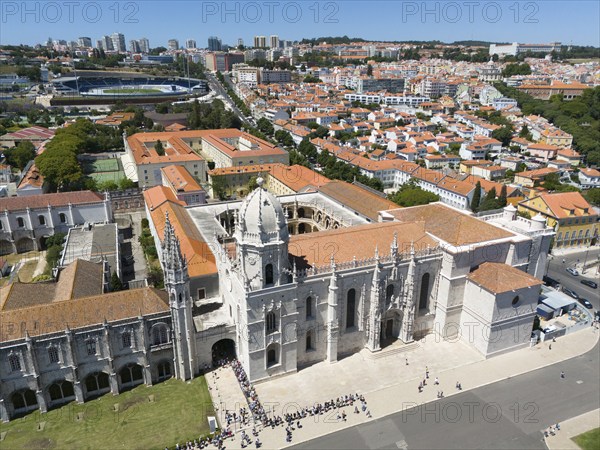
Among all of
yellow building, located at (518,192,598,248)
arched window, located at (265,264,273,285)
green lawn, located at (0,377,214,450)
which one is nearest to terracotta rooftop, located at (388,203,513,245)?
arched window, located at (265,264,273,285)

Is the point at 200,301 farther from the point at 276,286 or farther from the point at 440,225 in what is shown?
the point at 440,225

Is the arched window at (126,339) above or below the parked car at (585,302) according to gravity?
above

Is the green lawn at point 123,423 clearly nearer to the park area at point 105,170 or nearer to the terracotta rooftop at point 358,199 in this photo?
the terracotta rooftop at point 358,199

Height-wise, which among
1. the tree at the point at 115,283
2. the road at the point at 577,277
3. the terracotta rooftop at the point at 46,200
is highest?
the terracotta rooftop at the point at 46,200

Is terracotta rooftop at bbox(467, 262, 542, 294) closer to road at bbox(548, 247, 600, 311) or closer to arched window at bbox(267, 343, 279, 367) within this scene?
road at bbox(548, 247, 600, 311)

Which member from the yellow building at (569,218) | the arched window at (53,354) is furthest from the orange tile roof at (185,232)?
the yellow building at (569,218)

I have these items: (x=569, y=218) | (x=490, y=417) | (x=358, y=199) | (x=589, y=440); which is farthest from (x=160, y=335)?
(x=569, y=218)

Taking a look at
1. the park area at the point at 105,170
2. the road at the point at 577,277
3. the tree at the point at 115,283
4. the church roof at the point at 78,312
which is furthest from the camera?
the park area at the point at 105,170

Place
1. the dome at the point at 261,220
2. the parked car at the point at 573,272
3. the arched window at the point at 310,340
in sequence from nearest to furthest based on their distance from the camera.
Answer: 1. the dome at the point at 261,220
2. the arched window at the point at 310,340
3. the parked car at the point at 573,272
